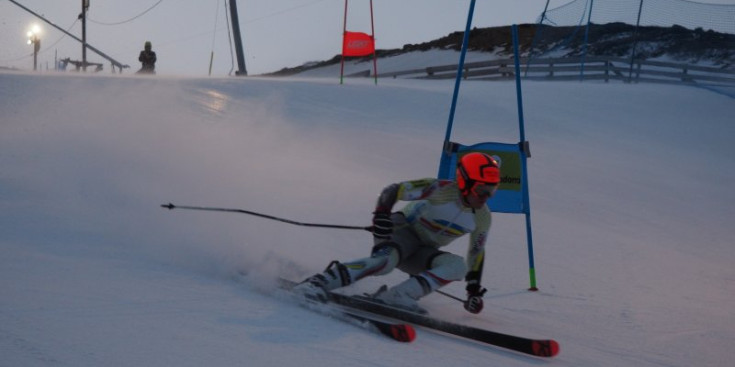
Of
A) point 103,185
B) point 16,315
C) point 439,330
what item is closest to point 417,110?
point 103,185

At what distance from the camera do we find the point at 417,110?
19.3m

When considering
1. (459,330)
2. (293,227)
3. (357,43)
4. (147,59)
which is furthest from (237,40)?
(459,330)

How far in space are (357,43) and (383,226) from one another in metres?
17.5

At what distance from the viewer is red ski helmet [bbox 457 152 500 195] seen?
5.98m

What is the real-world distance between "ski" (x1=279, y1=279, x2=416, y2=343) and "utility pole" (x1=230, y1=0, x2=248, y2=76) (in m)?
29.1

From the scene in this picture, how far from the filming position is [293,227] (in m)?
9.06

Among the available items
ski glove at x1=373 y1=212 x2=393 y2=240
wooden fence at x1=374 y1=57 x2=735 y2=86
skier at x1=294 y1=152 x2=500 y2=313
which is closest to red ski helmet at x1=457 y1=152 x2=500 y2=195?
skier at x1=294 y1=152 x2=500 y2=313

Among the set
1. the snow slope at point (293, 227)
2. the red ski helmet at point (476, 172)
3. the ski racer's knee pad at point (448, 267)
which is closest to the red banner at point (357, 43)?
the snow slope at point (293, 227)

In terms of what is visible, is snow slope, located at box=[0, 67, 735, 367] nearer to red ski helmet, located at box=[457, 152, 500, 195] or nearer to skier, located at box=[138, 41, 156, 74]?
red ski helmet, located at box=[457, 152, 500, 195]

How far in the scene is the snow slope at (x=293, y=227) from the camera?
4.68 m

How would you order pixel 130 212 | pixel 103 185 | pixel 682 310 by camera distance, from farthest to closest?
pixel 103 185 < pixel 130 212 < pixel 682 310

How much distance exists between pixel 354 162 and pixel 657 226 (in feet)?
15.8

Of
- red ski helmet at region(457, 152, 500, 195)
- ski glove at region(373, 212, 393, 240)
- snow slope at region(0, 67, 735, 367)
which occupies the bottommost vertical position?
snow slope at region(0, 67, 735, 367)

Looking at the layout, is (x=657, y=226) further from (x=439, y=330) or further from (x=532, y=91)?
(x=532, y=91)
